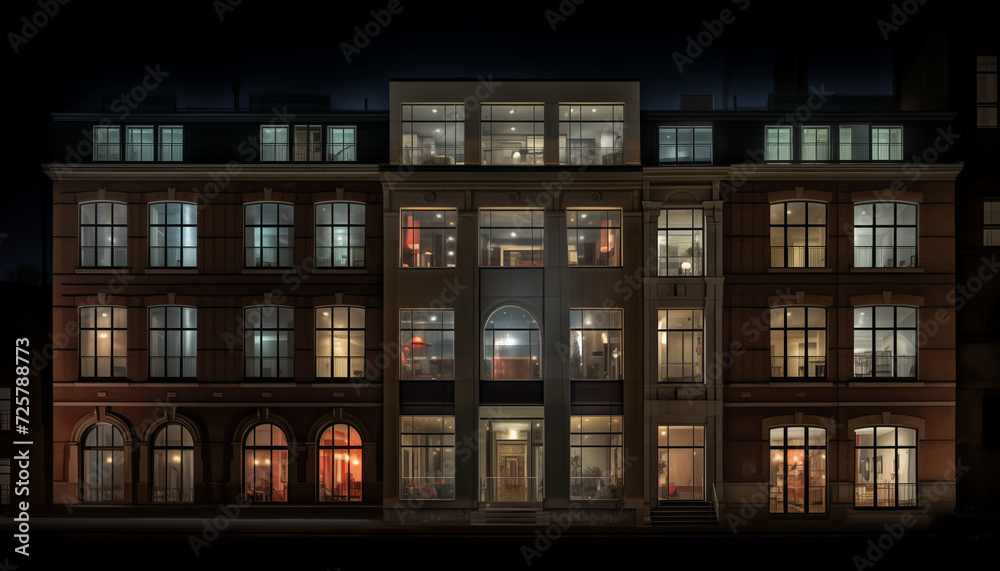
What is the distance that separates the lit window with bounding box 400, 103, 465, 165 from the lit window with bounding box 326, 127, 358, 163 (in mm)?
2147

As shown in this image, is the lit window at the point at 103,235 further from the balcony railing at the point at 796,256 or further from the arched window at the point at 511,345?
the balcony railing at the point at 796,256

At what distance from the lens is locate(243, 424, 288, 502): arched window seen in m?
28.3

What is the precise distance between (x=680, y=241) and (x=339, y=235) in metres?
13.2

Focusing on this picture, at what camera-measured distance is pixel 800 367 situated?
28359mm

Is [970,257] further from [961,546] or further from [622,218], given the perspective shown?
[622,218]

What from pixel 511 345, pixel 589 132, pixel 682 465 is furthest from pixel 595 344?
pixel 589 132

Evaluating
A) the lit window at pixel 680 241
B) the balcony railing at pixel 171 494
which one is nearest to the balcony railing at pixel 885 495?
the lit window at pixel 680 241

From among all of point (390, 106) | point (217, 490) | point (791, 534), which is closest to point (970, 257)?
point (791, 534)

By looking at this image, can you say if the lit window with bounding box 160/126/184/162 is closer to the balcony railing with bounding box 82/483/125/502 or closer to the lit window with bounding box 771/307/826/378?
the balcony railing with bounding box 82/483/125/502

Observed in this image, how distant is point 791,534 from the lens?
86.1ft

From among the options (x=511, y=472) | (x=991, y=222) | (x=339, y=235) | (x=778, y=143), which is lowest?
(x=511, y=472)

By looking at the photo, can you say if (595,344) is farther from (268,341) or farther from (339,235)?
(268,341)

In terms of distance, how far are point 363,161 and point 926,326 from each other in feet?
73.6

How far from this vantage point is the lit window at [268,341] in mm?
28688
